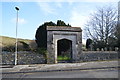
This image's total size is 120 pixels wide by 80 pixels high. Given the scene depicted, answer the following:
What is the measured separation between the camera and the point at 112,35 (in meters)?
33.8

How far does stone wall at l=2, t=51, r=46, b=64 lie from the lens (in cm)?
1867

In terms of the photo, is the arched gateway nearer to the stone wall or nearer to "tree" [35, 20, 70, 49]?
the stone wall

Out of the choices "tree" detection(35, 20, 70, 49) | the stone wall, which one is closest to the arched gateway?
the stone wall

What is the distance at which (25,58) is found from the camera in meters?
18.8

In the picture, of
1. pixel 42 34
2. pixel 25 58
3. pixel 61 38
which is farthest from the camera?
pixel 42 34

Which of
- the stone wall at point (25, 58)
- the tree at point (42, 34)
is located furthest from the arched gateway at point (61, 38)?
the tree at point (42, 34)

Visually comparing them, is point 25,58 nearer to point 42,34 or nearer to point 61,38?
point 61,38

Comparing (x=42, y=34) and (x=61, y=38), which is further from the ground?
(x=42, y=34)

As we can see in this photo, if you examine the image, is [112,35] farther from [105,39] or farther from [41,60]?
[41,60]

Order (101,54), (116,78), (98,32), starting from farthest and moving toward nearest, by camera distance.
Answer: (98,32) → (101,54) → (116,78)

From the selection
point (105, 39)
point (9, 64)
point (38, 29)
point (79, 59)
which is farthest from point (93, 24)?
point (9, 64)

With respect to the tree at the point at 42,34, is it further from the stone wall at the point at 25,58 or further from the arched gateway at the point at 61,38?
the arched gateway at the point at 61,38

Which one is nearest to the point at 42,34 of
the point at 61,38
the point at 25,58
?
the point at 25,58

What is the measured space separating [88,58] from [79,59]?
51.9 inches
